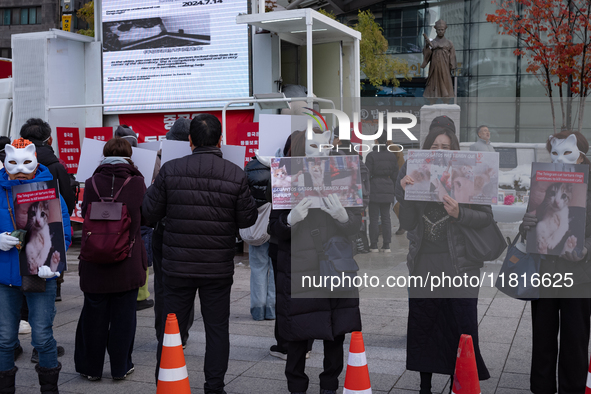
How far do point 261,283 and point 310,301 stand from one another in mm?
2351

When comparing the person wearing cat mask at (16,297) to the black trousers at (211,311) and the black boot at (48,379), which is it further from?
the black trousers at (211,311)

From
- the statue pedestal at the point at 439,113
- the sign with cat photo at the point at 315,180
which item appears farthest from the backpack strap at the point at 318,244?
the statue pedestal at the point at 439,113

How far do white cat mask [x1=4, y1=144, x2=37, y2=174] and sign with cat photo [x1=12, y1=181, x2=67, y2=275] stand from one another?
0.11 meters

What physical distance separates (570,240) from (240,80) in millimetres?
8006

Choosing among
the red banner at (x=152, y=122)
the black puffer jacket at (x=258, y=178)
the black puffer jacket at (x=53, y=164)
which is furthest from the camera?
the red banner at (x=152, y=122)

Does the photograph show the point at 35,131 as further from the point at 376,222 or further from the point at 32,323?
the point at 376,222

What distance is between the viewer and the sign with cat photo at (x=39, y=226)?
163 inches

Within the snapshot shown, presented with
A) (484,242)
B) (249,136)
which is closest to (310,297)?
(484,242)

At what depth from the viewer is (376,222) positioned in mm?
4074

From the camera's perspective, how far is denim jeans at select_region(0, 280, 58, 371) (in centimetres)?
419

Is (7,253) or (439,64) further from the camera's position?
(439,64)

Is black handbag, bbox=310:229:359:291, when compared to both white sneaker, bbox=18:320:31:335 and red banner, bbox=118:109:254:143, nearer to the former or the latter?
white sneaker, bbox=18:320:31:335

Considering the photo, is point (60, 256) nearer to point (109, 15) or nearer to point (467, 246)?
point (467, 246)

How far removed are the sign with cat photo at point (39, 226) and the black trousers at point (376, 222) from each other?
2072 mm
